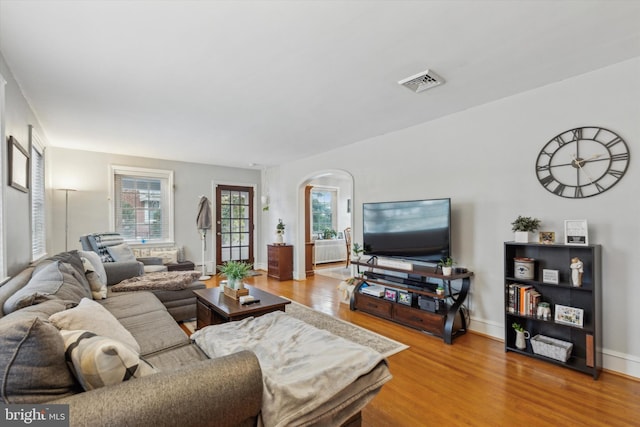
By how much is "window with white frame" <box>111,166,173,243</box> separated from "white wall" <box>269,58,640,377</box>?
4109 mm

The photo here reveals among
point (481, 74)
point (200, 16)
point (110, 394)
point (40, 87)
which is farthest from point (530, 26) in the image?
point (40, 87)

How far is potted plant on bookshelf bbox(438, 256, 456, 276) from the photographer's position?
319 cm

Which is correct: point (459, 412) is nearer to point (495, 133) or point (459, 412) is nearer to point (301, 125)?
point (495, 133)

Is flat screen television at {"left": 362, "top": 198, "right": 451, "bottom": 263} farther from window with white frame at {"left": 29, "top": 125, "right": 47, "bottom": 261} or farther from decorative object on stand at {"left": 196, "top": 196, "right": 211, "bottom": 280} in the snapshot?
window with white frame at {"left": 29, "top": 125, "right": 47, "bottom": 261}

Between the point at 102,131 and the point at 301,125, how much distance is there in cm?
283

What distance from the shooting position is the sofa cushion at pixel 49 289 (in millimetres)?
1506

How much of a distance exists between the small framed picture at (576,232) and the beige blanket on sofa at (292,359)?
7.04 feet

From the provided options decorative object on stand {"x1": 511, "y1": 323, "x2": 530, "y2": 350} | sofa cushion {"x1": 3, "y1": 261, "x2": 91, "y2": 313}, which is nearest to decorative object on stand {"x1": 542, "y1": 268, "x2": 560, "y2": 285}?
decorative object on stand {"x1": 511, "y1": 323, "x2": 530, "y2": 350}

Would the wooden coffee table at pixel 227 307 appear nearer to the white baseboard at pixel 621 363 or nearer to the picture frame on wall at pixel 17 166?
the picture frame on wall at pixel 17 166

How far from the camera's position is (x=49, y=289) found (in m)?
1.80

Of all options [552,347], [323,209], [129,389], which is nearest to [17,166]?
[129,389]

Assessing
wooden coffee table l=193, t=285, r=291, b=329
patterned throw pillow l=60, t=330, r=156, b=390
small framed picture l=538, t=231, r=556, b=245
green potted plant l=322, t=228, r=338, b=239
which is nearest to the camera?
patterned throw pillow l=60, t=330, r=156, b=390

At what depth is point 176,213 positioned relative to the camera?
242 inches

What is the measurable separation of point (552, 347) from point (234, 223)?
20.0ft
